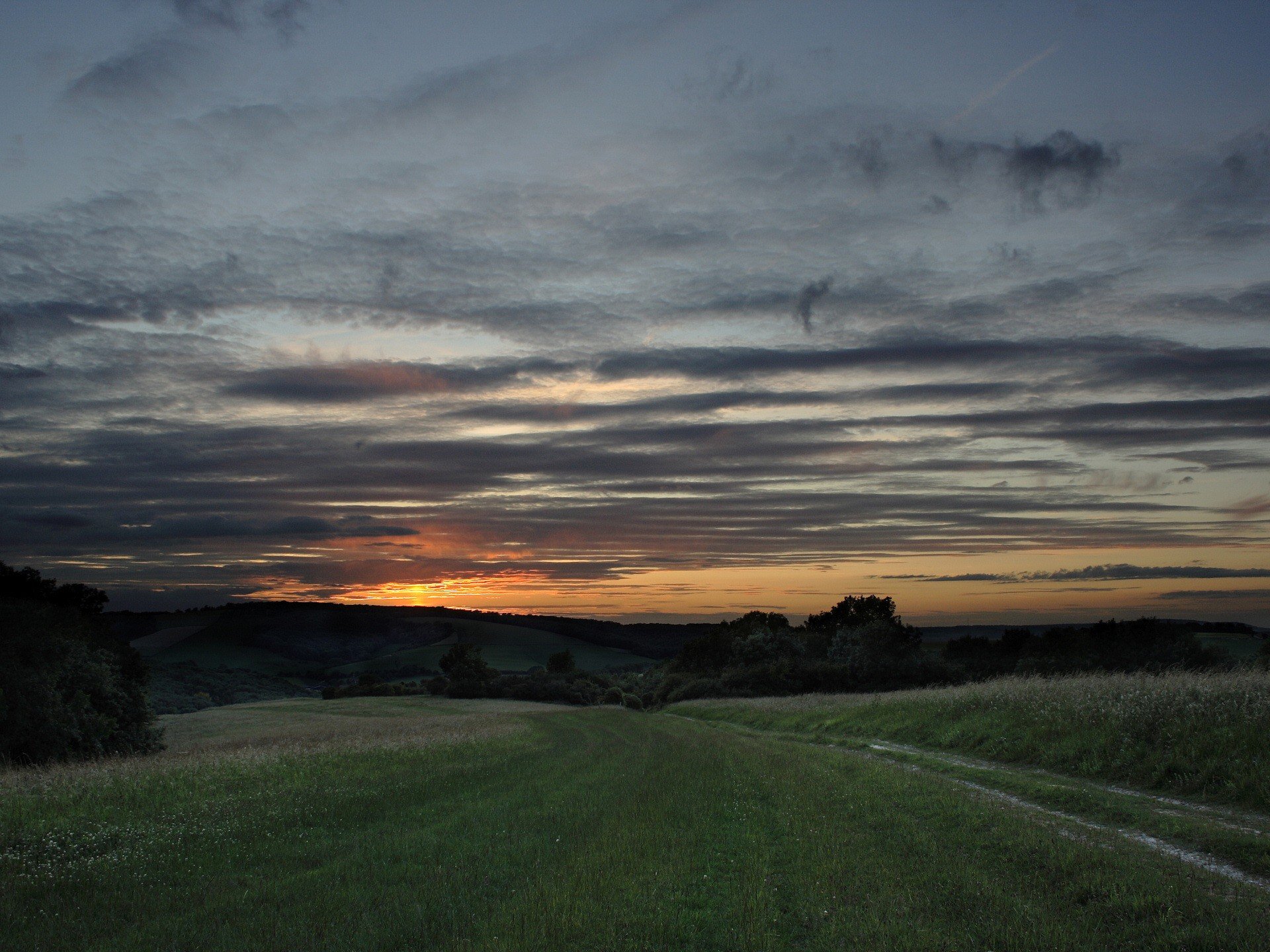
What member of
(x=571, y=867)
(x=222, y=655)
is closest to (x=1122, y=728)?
(x=571, y=867)

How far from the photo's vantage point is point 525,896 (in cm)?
1002

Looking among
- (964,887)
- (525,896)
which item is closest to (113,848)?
(525,896)

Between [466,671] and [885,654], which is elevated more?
[885,654]

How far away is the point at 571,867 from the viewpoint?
11.4 metres

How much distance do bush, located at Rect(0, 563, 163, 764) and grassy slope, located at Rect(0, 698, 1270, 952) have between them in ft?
35.1

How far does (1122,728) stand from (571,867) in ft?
47.0

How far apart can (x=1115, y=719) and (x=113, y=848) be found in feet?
68.8

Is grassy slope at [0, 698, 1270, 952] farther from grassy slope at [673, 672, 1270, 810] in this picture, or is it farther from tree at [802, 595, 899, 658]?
tree at [802, 595, 899, 658]

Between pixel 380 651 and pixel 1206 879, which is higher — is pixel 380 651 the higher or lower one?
the lower one

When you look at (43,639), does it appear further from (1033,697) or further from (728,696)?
(728,696)

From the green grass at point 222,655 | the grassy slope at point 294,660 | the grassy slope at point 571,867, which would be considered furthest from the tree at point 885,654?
the green grass at point 222,655

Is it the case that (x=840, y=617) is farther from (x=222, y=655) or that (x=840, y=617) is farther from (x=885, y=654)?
(x=222, y=655)

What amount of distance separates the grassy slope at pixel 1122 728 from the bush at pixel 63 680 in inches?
1195

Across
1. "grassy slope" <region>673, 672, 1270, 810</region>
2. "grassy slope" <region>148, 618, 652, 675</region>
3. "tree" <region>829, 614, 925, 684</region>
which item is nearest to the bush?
"grassy slope" <region>673, 672, 1270, 810</region>
